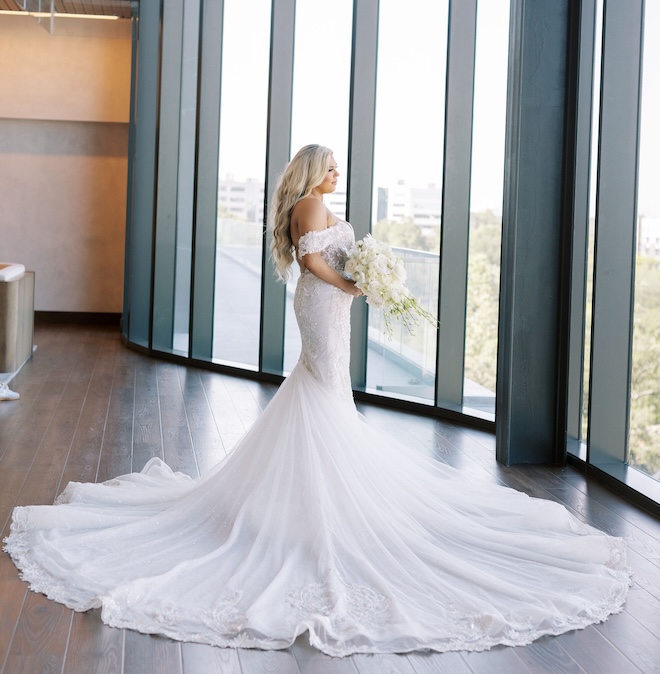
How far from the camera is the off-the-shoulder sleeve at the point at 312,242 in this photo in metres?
4.04

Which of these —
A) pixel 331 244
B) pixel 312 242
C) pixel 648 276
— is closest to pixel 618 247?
pixel 648 276

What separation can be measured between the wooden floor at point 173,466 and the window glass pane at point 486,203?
0.50 metres

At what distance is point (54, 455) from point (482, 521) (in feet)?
8.71

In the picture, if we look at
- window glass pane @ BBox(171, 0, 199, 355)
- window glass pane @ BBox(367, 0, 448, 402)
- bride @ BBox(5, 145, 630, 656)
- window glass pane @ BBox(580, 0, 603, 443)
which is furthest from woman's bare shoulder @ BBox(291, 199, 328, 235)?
window glass pane @ BBox(171, 0, 199, 355)

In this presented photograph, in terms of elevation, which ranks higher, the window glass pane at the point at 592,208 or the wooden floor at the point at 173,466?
the window glass pane at the point at 592,208

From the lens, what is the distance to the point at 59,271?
42.3ft

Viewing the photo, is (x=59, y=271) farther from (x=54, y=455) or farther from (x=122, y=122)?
(x=54, y=455)

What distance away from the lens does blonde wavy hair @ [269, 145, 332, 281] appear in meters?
4.04

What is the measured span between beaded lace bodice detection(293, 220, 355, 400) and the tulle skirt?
0.24 feet

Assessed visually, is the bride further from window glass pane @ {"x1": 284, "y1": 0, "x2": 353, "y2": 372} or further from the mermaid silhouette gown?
window glass pane @ {"x1": 284, "y1": 0, "x2": 353, "y2": 372}

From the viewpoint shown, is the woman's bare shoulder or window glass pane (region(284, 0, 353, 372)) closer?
the woman's bare shoulder

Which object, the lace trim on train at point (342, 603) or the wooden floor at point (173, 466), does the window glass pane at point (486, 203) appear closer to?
the wooden floor at point (173, 466)

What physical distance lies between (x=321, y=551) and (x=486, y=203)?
383cm

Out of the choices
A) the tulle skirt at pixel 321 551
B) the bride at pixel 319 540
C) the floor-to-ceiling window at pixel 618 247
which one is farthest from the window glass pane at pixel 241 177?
the tulle skirt at pixel 321 551
